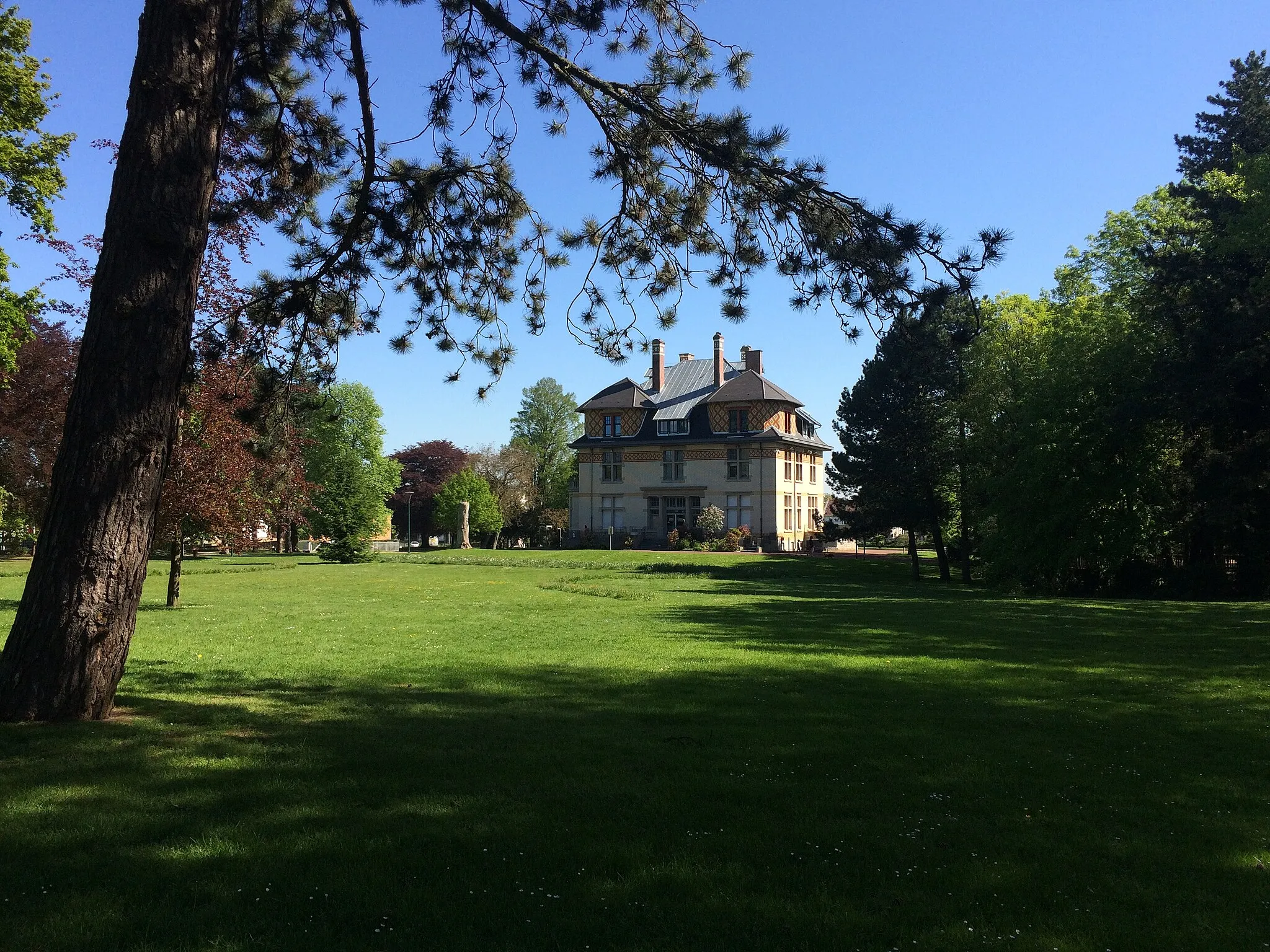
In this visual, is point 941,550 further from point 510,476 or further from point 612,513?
point 510,476

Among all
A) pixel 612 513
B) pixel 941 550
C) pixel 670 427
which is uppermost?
pixel 670 427

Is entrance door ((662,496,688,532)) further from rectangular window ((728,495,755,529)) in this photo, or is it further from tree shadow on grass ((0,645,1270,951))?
tree shadow on grass ((0,645,1270,951))

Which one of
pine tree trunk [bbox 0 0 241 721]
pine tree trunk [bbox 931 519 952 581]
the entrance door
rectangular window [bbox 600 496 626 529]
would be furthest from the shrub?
pine tree trunk [bbox 0 0 241 721]

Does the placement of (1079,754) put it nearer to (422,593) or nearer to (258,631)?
(258,631)

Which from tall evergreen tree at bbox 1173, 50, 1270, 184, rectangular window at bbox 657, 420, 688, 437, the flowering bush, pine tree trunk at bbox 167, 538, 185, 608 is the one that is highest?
tall evergreen tree at bbox 1173, 50, 1270, 184

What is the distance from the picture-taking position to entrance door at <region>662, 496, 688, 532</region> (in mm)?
63188

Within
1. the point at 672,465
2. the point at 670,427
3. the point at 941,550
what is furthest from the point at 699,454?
the point at 941,550

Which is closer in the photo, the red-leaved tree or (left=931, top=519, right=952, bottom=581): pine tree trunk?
the red-leaved tree

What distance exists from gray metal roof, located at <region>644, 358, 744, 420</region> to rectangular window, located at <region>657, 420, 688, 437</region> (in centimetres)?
26

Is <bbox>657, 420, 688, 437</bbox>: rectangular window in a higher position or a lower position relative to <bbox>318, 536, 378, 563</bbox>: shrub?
higher

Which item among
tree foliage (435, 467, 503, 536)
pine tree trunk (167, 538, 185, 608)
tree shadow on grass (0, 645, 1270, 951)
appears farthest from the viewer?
tree foliage (435, 467, 503, 536)

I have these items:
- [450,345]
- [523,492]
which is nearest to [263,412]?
[450,345]

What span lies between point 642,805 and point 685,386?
61.9 meters

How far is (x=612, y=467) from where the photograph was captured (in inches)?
2581
